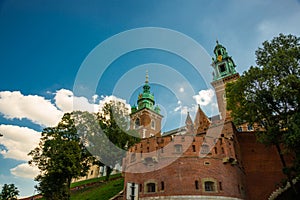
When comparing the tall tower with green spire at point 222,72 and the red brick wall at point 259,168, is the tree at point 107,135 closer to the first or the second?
the red brick wall at point 259,168

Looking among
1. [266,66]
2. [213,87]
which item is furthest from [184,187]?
[213,87]

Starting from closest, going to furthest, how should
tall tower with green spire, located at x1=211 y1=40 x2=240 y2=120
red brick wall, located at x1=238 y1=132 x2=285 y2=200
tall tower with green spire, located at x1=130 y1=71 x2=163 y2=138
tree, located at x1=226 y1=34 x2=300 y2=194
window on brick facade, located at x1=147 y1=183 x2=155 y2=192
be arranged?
tree, located at x1=226 y1=34 x2=300 y2=194
window on brick facade, located at x1=147 y1=183 x2=155 y2=192
red brick wall, located at x1=238 y1=132 x2=285 y2=200
tall tower with green spire, located at x1=211 y1=40 x2=240 y2=120
tall tower with green spire, located at x1=130 y1=71 x2=163 y2=138

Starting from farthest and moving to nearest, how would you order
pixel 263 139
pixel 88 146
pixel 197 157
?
pixel 88 146 < pixel 197 157 < pixel 263 139

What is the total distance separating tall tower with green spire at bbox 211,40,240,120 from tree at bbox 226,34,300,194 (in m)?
27.4

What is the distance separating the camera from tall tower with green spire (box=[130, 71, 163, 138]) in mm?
69062

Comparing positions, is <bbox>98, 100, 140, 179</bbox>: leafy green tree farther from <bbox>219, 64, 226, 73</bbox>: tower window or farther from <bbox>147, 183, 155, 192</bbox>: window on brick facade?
<bbox>219, 64, 226, 73</bbox>: tower window

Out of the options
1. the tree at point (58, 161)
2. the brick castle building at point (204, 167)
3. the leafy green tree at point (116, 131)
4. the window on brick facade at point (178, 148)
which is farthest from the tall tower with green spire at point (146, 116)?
the window on brick facade at point (178, 148)

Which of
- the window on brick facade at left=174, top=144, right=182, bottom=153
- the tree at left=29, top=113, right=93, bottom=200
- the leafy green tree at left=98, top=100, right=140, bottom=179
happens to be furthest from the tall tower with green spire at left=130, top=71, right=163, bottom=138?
the window on brick facade at left=174, top=144, right=182, bottom=153

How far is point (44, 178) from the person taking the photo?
88.9ft

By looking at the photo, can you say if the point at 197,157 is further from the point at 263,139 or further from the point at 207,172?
the point at 263,139

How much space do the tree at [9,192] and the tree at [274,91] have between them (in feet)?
111

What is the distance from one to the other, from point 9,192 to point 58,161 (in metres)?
15.8

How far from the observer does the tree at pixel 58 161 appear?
26.3m

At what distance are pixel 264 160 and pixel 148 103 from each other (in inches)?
1820
